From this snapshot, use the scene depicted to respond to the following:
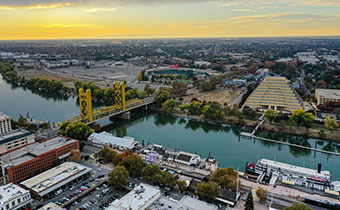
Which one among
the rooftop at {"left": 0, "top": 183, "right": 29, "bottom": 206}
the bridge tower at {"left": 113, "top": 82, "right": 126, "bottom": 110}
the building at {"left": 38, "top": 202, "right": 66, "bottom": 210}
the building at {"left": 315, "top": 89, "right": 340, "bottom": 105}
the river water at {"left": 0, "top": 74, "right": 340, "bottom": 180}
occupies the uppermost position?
the bridge tower at {"left": 113, "top": 82, "right": 126, "bottom": 110}

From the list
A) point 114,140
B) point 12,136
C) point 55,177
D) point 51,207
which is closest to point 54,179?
point 55,177

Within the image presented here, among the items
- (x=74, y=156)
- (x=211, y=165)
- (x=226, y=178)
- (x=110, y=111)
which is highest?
(x=110, y=111)

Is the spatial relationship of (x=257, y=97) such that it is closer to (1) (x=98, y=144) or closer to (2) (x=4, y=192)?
(1) (x=98, y=144)

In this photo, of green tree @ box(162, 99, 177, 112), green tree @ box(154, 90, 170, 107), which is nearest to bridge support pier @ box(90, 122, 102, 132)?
green tree @ box(162, 99, 177, 112)

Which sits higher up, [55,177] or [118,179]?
[118,179]

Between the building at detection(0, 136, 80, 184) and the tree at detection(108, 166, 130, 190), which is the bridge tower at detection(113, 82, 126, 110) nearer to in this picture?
the building at detection(0, 136, 80, 184)

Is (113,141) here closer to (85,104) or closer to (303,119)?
(85,104)
